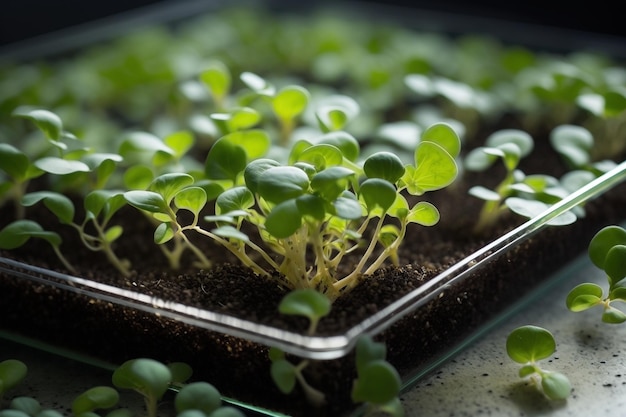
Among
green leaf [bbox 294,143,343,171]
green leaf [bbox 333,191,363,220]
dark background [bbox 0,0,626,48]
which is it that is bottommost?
dark background [bbox 0,0,626,48]

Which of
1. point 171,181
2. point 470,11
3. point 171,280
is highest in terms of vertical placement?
point 171,181

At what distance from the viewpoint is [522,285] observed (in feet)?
3.92

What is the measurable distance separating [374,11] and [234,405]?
1.53 meters

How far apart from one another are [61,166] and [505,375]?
632 mm

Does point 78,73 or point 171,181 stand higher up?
point 171,181

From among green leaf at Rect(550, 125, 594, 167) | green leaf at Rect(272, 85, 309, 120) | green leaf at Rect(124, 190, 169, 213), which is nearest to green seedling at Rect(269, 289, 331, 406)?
green leaf at Rect(124, 190, 169, 213)

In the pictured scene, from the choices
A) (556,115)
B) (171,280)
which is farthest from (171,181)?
(556,115)

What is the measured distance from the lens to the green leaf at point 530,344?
102cm

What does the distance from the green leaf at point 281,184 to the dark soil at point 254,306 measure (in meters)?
0.14

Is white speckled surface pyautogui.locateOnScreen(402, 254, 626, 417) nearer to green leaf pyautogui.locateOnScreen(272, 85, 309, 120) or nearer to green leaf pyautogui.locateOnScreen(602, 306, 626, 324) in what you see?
green leaf pyautogui.locateOnScreen(602, 306, 626, 324)

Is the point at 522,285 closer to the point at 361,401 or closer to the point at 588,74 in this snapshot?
the point at 361,401

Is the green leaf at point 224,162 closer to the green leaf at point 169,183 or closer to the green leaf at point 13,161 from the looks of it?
the green leaf at point 169,183

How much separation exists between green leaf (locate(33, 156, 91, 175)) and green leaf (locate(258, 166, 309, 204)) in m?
0.30

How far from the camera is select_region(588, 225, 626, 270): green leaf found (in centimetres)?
110
